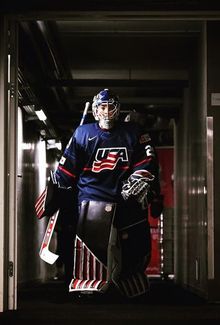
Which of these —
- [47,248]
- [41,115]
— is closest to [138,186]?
[47,248]

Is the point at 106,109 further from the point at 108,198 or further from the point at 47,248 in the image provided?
the point at 47,248

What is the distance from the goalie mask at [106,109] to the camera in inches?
178

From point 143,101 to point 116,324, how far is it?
20.1 feet

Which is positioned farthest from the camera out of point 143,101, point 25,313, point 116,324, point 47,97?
point 143,101

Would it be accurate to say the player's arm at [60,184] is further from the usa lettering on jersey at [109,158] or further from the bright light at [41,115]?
the bright light at [41,115]

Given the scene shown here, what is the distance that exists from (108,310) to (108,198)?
803 millimetres

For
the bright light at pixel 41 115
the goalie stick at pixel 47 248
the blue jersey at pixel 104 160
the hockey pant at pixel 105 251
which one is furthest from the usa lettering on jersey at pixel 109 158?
the bright light at pixel 41 115

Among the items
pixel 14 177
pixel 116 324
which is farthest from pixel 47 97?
pixel 116 324

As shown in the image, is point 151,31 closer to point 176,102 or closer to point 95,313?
point 176,102

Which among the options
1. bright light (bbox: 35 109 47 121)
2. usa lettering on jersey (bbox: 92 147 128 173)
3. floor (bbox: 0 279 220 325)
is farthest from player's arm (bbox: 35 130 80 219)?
bright light (bbox: 35 109 47 121)

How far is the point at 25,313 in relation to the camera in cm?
364

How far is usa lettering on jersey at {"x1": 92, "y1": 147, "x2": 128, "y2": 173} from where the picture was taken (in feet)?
14.5

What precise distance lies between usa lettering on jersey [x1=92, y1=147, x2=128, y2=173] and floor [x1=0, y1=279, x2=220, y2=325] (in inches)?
32.4

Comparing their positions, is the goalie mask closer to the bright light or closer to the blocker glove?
the blocker glove
